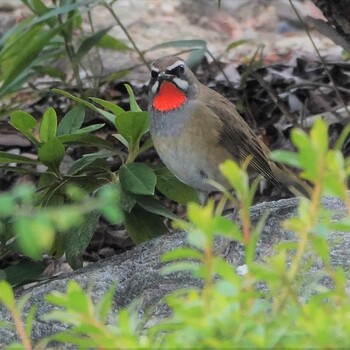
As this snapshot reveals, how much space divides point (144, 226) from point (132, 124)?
601 millimetres

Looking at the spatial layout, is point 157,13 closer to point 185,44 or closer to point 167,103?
point 185,44

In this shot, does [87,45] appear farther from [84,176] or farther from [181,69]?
[84,176]

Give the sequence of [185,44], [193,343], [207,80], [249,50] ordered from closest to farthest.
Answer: [193,343]
[185,44]
[207,80]
[249,50]

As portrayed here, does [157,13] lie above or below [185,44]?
below

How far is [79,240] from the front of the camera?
17.6 feet

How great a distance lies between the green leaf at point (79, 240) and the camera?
5.36 meters

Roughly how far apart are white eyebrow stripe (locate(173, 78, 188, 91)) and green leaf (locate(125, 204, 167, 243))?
2.41 feet

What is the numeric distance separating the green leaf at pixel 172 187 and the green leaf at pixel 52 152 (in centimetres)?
74

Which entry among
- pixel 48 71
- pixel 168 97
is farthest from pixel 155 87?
pixel 48 71

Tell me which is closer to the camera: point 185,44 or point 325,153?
point 325,153

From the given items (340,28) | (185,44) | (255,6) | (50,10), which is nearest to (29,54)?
(50,10)

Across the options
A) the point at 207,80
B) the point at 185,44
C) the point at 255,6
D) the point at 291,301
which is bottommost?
the point at 255,6

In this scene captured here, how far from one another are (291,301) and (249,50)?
837 centimetres

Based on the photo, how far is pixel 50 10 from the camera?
664 cm
